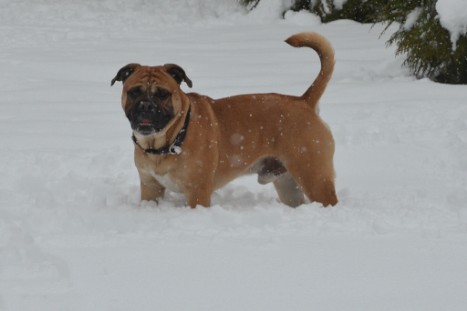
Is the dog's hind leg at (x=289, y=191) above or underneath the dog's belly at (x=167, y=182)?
underneath

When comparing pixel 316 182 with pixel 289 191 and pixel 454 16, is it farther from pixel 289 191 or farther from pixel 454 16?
pixel 454 16

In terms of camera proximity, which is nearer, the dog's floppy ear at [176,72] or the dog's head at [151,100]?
the dog's head at [151,100]

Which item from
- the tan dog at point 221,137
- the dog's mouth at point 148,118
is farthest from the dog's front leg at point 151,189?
the dog's mouth at point 148,118

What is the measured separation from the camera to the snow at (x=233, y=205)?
3309 mm

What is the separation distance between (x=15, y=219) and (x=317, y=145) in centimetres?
197

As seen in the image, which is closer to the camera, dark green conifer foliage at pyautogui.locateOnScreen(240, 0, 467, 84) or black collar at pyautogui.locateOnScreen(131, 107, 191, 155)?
black collar at pyautogui.locateOnScreen(131, 107, 191, 155)

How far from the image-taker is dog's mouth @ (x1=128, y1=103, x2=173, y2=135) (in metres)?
4.69

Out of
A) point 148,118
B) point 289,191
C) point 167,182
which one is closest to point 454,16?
point 289,191

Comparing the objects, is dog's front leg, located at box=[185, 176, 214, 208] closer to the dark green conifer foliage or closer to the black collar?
the black collar

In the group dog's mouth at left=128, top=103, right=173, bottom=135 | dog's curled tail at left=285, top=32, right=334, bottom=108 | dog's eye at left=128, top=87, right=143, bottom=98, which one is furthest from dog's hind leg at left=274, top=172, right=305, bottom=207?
dog's eye at left=128, top=87, right=143, bottom=98

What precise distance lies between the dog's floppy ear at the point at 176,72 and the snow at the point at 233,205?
0.84 metres

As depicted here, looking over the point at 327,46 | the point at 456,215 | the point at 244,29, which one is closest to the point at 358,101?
the point at 327,46

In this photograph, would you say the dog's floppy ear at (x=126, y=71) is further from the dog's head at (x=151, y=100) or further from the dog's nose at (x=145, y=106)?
the dog's nose at (x=145, y=106)

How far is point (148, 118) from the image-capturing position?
4684 millimetres
